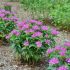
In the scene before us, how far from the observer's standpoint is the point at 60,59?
339 cm

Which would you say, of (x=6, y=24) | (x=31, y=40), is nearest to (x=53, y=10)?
(x=6, y=24)

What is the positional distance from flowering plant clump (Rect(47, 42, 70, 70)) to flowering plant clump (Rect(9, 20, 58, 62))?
91 cm

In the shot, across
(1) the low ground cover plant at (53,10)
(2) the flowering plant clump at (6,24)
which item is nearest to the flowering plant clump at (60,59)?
(2) the flowering plant clump at (6,24)

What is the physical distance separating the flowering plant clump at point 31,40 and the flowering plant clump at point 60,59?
91cm

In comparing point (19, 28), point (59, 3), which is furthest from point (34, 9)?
point (19, 28)

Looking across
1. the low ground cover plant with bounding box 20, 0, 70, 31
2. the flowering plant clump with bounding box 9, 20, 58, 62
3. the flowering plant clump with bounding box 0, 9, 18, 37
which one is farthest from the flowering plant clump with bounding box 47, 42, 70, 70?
the low ground cover plant with bounding box 20, 0, 70, 31

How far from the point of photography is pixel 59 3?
8234 millimetres

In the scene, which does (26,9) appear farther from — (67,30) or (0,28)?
(0,28)

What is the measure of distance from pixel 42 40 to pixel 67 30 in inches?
109

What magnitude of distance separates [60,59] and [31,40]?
1276mm

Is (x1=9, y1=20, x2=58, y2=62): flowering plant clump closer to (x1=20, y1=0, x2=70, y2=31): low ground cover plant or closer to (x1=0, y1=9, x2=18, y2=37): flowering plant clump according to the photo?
(x1=0, y1=9, x2=18, y2=37): flowering plant clump

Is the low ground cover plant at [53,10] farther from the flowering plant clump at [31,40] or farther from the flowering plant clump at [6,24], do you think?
the flowering plant clump at [31,40]

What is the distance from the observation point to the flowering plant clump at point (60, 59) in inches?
128

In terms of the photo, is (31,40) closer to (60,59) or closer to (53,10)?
(60,59)
